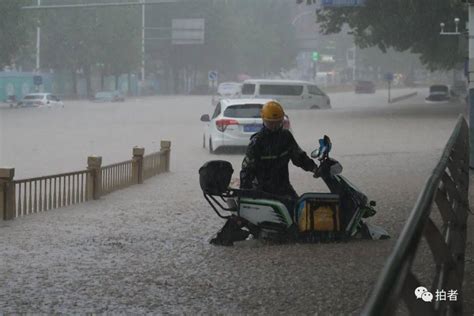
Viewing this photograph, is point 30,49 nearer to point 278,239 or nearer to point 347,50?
point 278,239

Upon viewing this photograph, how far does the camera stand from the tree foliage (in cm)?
3819

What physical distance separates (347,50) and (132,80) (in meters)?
48.7

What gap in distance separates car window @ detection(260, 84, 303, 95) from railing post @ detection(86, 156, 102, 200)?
35.7 meters

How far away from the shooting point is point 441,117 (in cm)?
4097

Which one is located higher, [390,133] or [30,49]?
[30,49]

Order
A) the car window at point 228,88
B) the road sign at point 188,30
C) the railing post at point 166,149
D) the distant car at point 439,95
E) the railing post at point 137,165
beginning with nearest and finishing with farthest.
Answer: the railing post at point 137,165 < the railing post at point 166,149 < the road sign at point 188,30 < the distant car at point 439,95 < the car window at point 228,88

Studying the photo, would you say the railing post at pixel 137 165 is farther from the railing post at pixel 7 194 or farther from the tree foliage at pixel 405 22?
the tree foliage at pixel 405 22

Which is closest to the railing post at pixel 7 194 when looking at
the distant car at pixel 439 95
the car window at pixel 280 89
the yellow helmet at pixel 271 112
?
the yellow helmet at pixel 271 112

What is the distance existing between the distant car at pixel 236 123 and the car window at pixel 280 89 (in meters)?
25.7

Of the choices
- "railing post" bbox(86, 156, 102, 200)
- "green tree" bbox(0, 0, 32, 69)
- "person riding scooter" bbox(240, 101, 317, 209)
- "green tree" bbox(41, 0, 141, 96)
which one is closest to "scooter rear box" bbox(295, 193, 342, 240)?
"person riding scooter" bbox(240, 101, 317, 209)

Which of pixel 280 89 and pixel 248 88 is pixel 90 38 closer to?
pixel 248 88

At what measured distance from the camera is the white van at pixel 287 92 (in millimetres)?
49656

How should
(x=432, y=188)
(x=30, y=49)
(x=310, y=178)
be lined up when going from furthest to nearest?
1. (x=30, y=49)
2. (x=310, y=178)
3. (x=432, y=188)

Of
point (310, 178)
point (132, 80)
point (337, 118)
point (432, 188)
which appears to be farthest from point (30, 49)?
point (432, 188)
